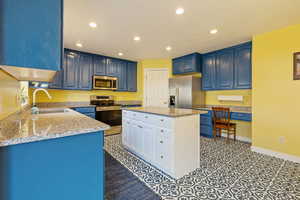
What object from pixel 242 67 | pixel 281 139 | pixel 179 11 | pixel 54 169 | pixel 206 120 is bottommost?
pixel 281 139

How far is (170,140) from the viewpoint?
Result: 6.19 feet

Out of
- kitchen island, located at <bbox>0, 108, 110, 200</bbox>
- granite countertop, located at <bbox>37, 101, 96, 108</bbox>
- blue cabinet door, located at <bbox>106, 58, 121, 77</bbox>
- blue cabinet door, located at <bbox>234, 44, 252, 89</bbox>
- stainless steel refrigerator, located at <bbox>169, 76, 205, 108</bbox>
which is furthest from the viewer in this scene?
blue cabinet door, located at <bbox>106, 58, 121, 77</bbox>

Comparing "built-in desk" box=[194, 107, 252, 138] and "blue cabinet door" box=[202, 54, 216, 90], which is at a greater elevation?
"blue cabinet door" box=[202, 54, 216, 90]

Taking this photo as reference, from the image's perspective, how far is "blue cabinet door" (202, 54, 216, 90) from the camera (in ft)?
13.2

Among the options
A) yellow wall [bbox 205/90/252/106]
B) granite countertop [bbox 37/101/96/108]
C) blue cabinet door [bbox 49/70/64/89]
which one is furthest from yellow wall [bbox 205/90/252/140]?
blue cabinet door [bbox 49/70/64/89]

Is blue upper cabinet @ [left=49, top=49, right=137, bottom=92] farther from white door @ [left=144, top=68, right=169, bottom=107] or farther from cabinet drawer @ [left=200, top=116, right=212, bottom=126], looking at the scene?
cabinet drawer @ [left=200, top=116, right=212, bottom=126]

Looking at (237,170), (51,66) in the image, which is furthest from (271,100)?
(51,66)

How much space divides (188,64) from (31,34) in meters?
3.97

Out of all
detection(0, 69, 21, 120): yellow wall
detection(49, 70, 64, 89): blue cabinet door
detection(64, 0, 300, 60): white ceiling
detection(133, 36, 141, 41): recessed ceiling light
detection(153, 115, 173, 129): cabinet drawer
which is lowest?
detection(153, 115, 173, 129): cabinet drawer

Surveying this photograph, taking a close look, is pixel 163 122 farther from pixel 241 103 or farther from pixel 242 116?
pixel 241 103

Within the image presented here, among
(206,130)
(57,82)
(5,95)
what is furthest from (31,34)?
(206,130)

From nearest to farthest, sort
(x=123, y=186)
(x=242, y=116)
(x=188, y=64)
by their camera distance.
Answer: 1. (x=123, y=186)
2. (x=242, y=116)
3. (x=188, y=64)

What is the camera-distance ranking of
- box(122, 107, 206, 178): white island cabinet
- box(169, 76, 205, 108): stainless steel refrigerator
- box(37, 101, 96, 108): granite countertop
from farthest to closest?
box(169, 76, 205, 108): stainless steel refrigerator, box(37, 101, 96, 108): granite countertop, box(122, 107, 206, 178): white island cabinet

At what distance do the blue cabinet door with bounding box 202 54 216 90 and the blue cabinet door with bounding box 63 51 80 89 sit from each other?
3751 mm
